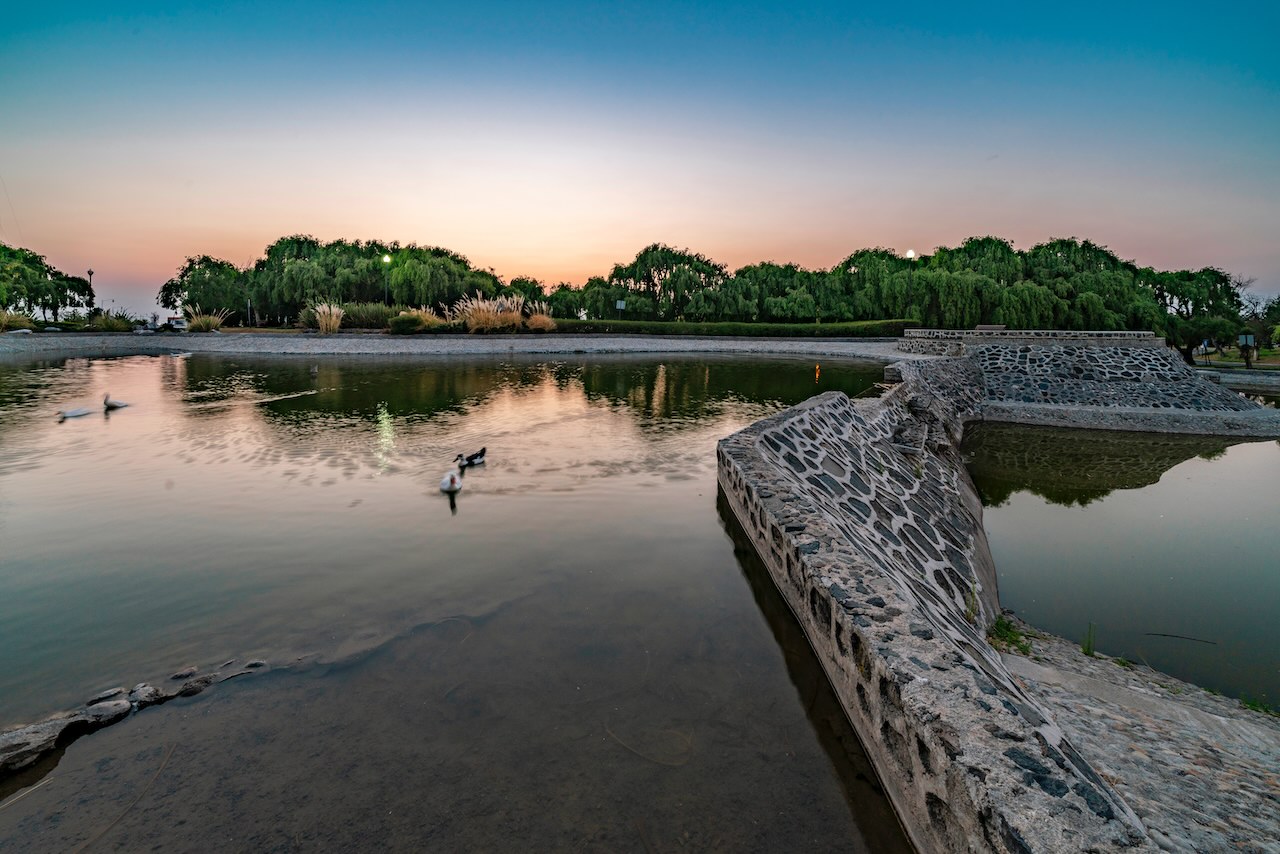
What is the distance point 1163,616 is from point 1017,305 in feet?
120

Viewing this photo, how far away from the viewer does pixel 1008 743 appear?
2336mm

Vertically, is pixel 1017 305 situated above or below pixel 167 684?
above

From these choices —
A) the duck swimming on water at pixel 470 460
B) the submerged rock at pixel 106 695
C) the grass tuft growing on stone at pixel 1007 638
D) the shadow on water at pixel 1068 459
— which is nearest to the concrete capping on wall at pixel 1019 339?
the shadow on water at pixel 1068 459

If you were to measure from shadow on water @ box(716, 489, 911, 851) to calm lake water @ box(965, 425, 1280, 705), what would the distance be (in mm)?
3060

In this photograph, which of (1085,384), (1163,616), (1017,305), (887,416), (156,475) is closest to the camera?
(1163,616)

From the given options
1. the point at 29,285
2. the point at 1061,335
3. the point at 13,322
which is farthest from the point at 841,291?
the point at 29,285

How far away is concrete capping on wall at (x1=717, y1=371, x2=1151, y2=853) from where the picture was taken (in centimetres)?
211

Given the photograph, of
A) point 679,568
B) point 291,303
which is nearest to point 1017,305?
point 679,568

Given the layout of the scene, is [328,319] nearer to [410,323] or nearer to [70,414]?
[410,323]

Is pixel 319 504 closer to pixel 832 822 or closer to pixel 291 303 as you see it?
pixel 832 822

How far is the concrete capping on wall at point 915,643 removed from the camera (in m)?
2.11

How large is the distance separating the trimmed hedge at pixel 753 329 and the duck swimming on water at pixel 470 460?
1247 inches

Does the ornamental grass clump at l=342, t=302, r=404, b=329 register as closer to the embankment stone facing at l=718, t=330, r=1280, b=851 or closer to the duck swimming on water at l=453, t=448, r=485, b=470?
the duck swimming on water at l=453, t=448, r=485, b=470

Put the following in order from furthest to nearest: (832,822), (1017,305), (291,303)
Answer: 1. (291,303)
2. (1017,305)
3. (832,822)
